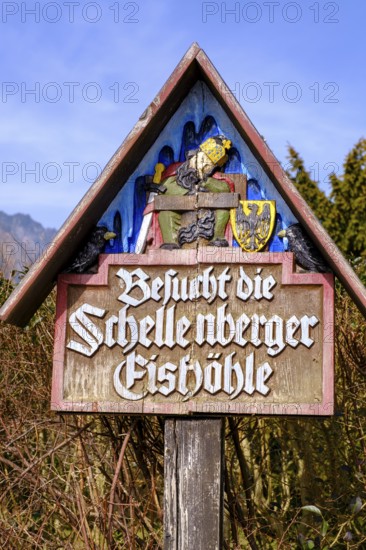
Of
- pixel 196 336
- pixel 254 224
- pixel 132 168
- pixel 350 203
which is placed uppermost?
pixel 350 203

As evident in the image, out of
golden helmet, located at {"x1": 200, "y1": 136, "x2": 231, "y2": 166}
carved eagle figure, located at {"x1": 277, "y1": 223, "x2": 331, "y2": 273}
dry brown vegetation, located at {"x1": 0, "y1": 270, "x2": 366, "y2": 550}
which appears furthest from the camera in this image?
dry brown vegetation, located at {"x1": 0, "y1": 270, "x2": 366, "y2": 550}

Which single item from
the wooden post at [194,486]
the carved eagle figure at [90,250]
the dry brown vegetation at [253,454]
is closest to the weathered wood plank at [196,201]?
the carved eagle figure at [90,250]

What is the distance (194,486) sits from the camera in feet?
13.0

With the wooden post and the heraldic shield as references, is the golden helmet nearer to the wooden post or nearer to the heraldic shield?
the heraldic shield

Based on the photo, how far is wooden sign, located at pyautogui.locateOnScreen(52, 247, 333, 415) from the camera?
12.7 ft

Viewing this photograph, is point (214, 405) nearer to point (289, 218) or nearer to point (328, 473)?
point (289, 218)

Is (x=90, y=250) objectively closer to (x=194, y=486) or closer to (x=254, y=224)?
(x=254, y=224)

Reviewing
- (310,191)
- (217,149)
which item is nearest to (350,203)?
(310,191)

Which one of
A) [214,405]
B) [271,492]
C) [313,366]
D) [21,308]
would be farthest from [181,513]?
[271,492]

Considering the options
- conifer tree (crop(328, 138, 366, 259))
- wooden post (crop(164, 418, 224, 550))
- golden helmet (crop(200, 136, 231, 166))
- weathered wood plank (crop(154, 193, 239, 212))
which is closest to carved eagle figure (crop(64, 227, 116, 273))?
weathered wood plank (crop(154, 193, 239, 212))

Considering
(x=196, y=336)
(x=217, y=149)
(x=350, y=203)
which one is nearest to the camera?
(x=196, y=336)

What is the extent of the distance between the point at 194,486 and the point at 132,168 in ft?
4.72

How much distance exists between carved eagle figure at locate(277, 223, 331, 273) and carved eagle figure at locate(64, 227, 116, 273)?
803 millimetres

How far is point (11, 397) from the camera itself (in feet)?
19.9
